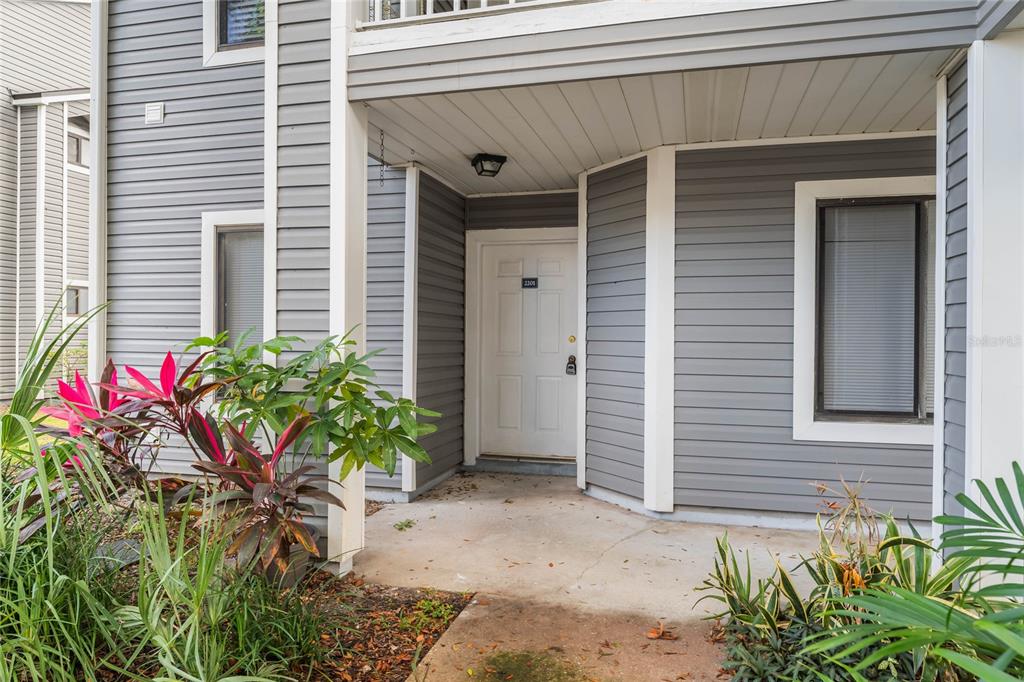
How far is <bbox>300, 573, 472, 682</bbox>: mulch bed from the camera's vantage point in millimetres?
2170

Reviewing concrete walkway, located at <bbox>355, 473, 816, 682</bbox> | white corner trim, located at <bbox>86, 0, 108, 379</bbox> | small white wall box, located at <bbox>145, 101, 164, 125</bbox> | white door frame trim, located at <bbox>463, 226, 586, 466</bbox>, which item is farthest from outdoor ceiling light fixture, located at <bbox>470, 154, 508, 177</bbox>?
white corner trim, located at <bbox>86, 0, 108, 379</bbox>

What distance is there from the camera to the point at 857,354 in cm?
385

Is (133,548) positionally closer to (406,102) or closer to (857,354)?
(406,102)

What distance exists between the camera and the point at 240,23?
15.3 feet

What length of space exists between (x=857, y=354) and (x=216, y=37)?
5.10 meters

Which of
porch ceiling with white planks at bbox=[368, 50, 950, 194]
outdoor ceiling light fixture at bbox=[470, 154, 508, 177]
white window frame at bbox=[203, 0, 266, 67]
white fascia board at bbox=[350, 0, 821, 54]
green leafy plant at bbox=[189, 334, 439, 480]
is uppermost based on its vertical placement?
white window frame at bbox=[203, 0, 266, 67]

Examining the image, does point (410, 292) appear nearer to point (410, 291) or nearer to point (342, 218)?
point (410, 291)

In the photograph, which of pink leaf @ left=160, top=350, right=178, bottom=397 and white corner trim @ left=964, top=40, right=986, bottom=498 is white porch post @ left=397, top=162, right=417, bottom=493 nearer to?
pink leaf @ left=160, top=350, right=178, bottom=397

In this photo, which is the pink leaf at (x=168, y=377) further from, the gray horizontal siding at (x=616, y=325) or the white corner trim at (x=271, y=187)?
the gray horizontal siding at (x=616, y=325)

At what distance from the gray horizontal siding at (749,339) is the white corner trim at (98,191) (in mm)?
4314

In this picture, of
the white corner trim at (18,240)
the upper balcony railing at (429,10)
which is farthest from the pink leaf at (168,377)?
the white corner trim at (18,240)

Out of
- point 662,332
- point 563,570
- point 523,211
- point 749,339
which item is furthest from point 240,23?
point 563,570

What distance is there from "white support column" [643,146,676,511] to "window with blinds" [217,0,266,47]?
3125 millimetres

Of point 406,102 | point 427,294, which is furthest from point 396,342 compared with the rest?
point 406,102
